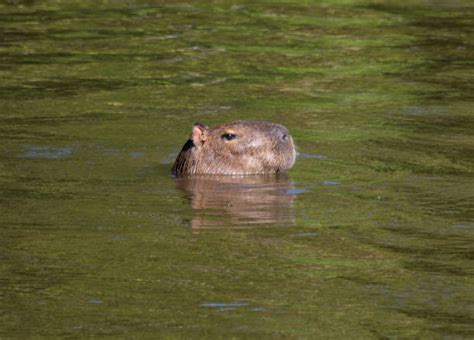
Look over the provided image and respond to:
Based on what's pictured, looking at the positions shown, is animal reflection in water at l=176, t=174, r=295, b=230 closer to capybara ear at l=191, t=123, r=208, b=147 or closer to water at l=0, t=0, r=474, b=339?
water at l=0, t=0, r=474, b=339

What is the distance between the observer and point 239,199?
33.8 feet

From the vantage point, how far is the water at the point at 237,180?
7.59 meters

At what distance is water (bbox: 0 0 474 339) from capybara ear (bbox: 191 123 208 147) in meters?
0.37

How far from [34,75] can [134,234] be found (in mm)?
6468

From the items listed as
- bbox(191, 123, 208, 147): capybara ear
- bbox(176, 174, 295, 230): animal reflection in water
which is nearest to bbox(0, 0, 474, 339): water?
bbox(176, 174, 295, 230): animal reflection in water

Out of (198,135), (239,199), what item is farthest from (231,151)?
(239,199)

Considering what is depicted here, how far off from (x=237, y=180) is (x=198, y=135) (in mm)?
501

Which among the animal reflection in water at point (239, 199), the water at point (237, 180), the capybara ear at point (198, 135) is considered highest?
the capybara ear at point (198, 135)

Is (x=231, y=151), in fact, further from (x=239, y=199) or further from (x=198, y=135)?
(x=239, y=199)

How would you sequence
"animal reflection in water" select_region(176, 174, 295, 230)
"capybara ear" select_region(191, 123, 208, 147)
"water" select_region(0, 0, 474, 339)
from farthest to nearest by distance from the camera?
"capybara ear" select_region(191, 123, 208, 147)
"animal reflection in water" select_region(176, 174, 295, 230)
"water" select_region(0, 0, 474, 339)

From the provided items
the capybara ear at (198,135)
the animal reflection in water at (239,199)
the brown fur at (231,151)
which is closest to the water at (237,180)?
the animal reflection in water at (239,199)

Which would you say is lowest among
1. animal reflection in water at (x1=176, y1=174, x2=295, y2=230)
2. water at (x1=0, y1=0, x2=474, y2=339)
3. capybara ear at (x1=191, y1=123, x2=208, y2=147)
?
animal reflection in water at (x1=176, y1=174, x2=295, y2=230)

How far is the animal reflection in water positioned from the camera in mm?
9539

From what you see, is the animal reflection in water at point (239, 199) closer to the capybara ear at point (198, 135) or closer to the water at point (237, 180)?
the water at point (237, 180)
